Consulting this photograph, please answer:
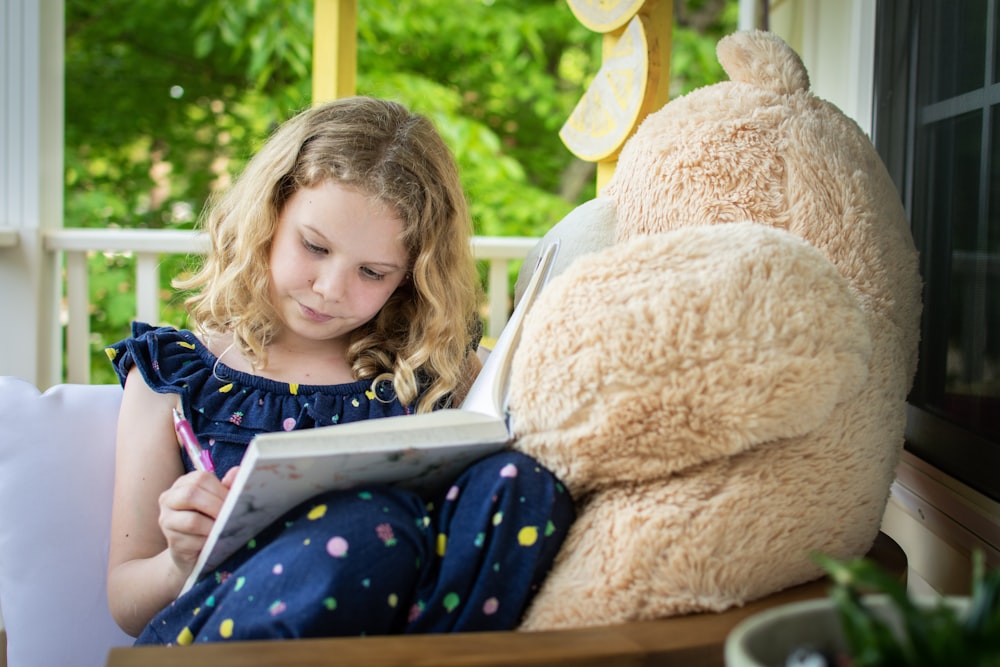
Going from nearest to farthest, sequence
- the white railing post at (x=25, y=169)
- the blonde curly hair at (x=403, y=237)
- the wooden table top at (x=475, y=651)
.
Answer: the wooden table top at (x=475, y=651)
the blonde curly hair at (x=403, y=237)
the white railing post at (x=25, y=169)

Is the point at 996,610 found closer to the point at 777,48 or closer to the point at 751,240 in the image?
the point at 751,240

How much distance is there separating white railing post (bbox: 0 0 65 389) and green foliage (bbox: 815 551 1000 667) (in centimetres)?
214

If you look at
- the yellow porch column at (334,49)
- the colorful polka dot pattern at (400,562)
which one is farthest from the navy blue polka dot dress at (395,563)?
the yellow porch column at (334,49)

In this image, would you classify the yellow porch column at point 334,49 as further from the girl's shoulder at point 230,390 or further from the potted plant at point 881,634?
the potted plant at point 881,634

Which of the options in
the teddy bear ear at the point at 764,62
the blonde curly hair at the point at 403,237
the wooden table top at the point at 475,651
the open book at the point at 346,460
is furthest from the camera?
the blonde curly hair at the point at 403,237

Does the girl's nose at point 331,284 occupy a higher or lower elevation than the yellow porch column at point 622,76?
lower

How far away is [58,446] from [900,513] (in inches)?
48.7

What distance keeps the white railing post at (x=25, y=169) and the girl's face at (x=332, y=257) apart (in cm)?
121

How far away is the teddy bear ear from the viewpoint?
114 centimetres

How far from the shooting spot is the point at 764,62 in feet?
3.79

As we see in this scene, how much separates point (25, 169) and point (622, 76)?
1449mm

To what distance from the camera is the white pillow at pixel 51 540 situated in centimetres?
116

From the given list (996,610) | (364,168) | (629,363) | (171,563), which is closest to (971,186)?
(629,363)

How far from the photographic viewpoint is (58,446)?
1.19 m
